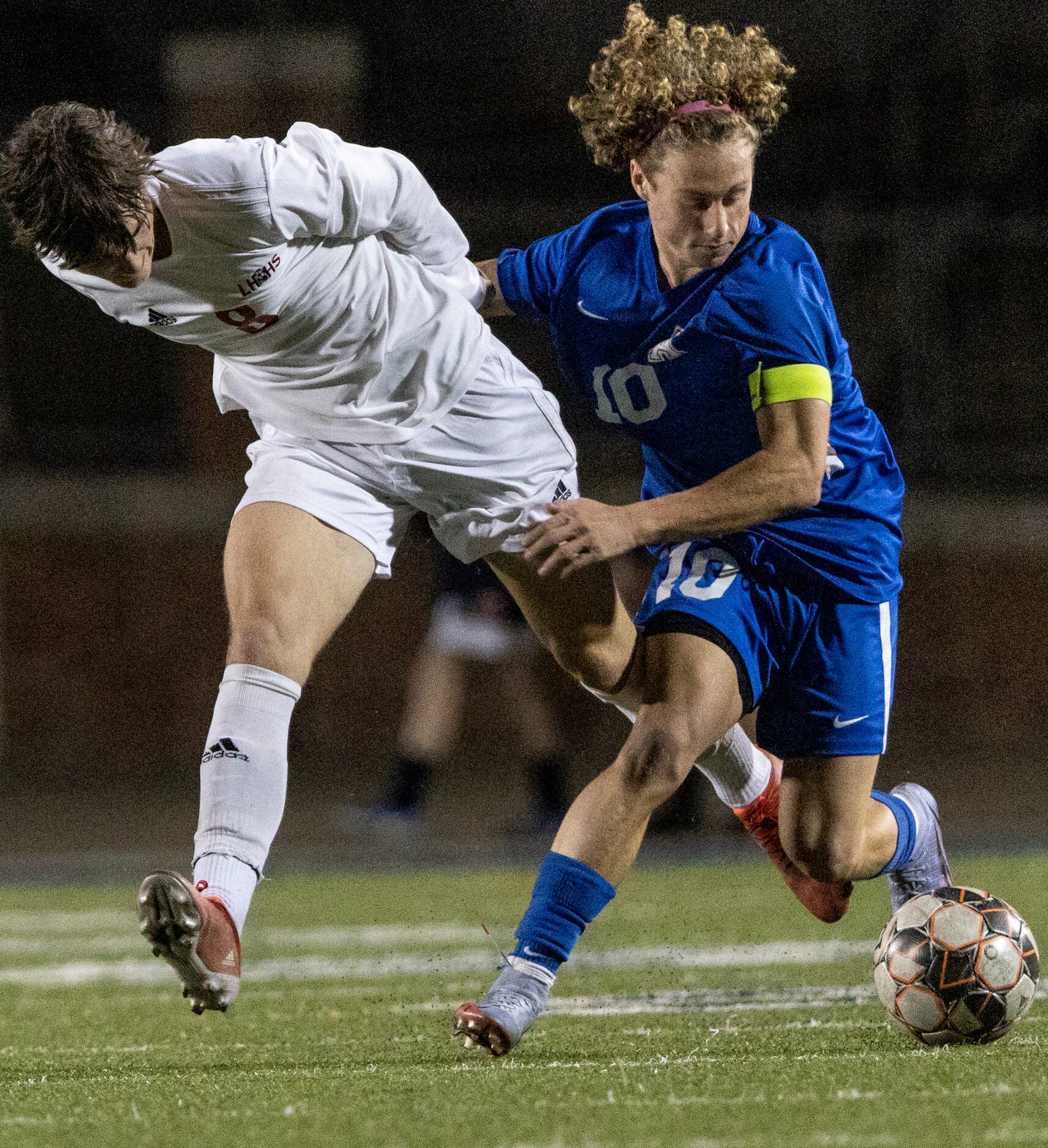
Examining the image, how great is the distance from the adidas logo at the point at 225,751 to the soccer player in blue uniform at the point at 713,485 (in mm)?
620

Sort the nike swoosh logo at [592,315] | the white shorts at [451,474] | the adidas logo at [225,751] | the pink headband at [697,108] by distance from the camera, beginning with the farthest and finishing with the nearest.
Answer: the nike swoosh logo at [592,315] < the white shorts at [451,474] < the pink headband at [697,108] < the adidas logo at [225,751]

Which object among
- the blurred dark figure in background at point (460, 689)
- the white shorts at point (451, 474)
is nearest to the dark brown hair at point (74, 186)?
the white shorts at point (451, 474)

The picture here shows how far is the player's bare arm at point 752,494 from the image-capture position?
3461 mm

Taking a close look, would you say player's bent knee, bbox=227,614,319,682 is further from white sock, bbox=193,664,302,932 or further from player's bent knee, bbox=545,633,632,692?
player's bent knee, bbox=545,633,632,692

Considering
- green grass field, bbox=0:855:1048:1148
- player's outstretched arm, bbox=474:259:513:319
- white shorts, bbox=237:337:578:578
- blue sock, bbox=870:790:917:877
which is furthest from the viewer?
blue sock, bbox=870:790:917:877

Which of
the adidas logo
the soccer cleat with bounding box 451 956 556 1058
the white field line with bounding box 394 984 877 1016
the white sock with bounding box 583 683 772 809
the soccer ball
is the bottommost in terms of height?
the white field line with bounding box 394 984 877 1016

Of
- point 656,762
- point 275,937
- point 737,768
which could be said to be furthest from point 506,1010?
point 275,937

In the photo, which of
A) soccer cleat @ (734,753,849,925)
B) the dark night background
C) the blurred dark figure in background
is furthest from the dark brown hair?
the dark night background

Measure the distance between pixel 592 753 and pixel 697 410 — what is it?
7.98 metres

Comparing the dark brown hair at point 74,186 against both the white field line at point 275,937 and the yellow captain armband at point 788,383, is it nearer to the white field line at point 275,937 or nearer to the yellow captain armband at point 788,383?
the yellow captain armband at point 788,383

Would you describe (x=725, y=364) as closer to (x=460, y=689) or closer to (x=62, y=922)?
(x=62, y=922)

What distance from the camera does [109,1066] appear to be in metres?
3.42

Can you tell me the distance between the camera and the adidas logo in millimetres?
3316

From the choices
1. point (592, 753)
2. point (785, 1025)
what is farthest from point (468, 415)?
point (592, 753)
